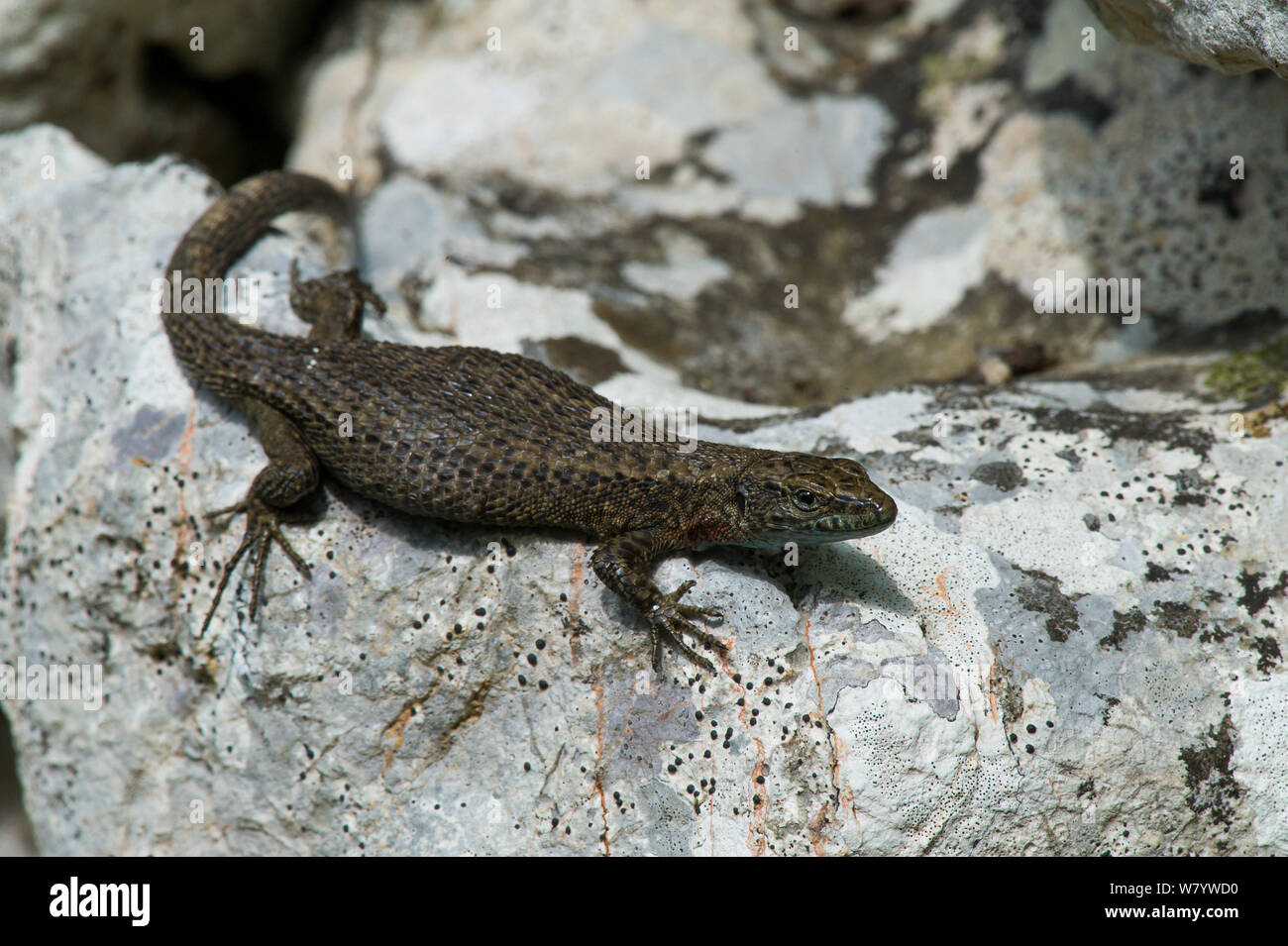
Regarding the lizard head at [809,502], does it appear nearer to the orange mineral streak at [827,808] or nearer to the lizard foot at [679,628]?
the lizard foot at [679,628]

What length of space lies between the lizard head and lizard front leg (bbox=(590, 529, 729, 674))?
513 mm

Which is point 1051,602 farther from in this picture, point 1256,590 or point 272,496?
point 272,496

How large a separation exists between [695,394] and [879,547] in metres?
1.81

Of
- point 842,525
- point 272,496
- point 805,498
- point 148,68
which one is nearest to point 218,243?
point 272,496

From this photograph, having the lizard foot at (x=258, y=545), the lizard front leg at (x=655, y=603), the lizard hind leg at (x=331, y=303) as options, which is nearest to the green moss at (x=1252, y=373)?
the lizard front leg at (x=655, y=603)

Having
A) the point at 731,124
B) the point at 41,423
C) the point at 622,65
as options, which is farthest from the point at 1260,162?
the point at 41,423

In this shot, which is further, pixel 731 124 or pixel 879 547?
pixel 731 124

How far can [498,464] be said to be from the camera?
17.5 feet

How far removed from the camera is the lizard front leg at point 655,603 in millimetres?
5059

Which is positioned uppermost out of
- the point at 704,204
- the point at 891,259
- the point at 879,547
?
the point at 704,204

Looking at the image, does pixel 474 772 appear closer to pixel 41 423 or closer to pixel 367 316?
pixel 367 316

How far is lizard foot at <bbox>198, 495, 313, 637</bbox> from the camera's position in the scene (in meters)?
5.63

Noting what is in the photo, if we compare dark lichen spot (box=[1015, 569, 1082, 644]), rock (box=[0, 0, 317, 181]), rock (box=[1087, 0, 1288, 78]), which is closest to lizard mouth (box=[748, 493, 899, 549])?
dark lichen spot (box=[1015, 569, 1082, 644])

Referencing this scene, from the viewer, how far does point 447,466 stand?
17.5ft
